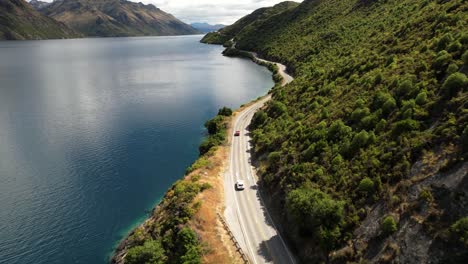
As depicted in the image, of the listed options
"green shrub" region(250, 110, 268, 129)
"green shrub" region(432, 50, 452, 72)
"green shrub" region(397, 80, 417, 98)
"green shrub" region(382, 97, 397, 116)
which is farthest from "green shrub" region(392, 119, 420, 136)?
"green shrub" region(250, 110, 268, 129)

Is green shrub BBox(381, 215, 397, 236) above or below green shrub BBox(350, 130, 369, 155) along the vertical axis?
below

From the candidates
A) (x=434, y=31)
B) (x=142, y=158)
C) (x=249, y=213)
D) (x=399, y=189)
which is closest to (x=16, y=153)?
(x=142, y=158)

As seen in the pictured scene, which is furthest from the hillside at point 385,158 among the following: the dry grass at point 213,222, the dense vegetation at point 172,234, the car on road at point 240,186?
the dense vegetation at point 172,234

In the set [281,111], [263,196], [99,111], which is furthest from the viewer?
[99,111]

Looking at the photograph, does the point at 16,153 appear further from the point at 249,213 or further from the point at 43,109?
the point at 249,213

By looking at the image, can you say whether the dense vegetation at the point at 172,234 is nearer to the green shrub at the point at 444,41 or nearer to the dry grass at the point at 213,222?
the dry grass at the point at 213,222

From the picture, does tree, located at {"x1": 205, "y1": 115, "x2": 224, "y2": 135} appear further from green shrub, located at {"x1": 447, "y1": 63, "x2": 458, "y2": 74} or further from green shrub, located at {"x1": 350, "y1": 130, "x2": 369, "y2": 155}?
green shrub, located at {"x1": 447, "y1": 63, "x2": 458, "y2": 74}
